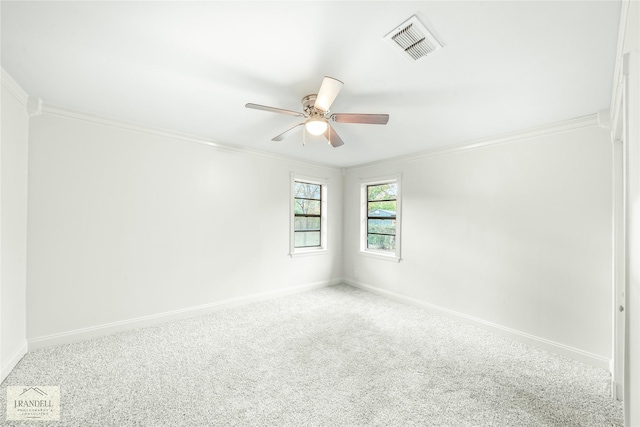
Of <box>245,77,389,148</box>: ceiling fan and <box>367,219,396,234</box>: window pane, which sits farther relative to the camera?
<box>367,219,396,234</box>: window pane

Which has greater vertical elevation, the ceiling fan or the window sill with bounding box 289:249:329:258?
the ceiling fan

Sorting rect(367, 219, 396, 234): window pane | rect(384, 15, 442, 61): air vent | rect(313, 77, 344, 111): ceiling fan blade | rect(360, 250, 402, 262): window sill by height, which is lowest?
rect(360, 250, 402, 262): window sill

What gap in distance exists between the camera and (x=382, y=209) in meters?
4.91

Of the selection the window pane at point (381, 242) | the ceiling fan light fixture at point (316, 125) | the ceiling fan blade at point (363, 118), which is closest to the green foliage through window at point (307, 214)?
the window pane at point (381, 242)

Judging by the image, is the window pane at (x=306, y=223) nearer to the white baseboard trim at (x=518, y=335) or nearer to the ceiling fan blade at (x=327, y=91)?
the white baseboard trim at (x=518, y=335)

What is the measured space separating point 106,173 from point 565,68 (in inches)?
171

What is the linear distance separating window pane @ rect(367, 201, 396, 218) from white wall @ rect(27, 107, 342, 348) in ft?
5.85

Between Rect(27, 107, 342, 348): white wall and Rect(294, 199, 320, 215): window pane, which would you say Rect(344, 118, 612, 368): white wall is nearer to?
Rect(294, 199, 320, 215): window pane

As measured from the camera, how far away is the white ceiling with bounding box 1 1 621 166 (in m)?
1.40

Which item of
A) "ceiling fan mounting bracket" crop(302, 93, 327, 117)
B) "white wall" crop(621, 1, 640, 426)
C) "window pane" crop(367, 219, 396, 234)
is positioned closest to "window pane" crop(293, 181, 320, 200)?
"window pane" crop(367, 219, 396, 234)

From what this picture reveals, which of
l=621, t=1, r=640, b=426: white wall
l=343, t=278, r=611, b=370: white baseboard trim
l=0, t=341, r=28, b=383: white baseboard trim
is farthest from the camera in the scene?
l=343, t=278, r=611, b=370: white baseboard trim

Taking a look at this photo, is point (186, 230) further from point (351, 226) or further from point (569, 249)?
point (569, 249)

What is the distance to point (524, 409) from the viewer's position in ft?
6.32

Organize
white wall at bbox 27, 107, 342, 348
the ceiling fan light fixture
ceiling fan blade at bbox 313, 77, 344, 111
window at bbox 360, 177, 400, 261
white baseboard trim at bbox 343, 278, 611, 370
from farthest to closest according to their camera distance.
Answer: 1. window at bbox 360, 177, 400, 261
2. white wall at bbox 27, 107, 342, 348
3. white baseboard trim at bbox 343, 278, 611, 370
4. the ceiling fan light fixture
5. ceiling fan blade at bbox 313, 77, 344, 111
